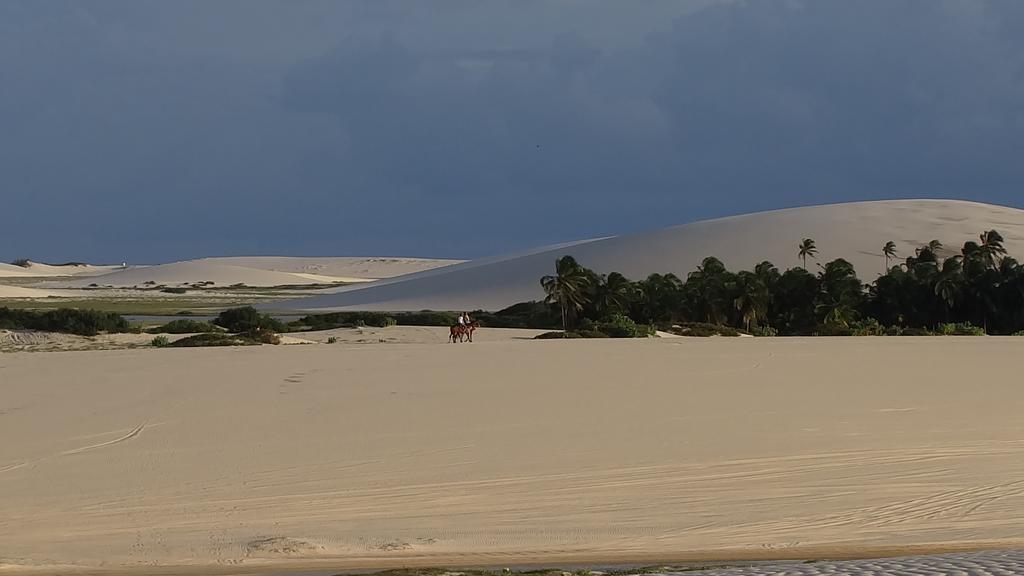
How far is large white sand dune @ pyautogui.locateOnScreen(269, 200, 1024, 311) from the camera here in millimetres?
91938

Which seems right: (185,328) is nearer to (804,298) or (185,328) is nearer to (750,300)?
(750,300)

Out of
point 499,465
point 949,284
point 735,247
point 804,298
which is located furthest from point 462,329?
point 735,247

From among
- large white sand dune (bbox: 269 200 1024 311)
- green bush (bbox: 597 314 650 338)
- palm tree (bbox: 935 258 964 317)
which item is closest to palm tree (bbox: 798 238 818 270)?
large white sand dune (bbox: 269 200 1024 311)

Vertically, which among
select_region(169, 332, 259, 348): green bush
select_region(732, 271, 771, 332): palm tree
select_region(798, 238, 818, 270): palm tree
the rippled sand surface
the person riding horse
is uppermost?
select_region(798, 238, 818, 270): palm tree

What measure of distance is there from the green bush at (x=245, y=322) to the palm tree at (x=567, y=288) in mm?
13956

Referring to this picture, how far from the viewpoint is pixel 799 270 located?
55656 millimetres

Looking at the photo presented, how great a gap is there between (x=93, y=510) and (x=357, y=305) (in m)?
84.2

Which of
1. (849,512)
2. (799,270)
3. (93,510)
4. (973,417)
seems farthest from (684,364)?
(799,270)

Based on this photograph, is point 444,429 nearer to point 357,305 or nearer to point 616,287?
point 616,287

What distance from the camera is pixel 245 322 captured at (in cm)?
4066

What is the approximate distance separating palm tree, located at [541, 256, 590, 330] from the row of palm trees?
0.15 ft

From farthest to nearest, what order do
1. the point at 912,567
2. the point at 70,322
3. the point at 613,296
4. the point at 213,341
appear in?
the point at 613,296
the point at 70,322
the point at 213,341
the point at 912,567

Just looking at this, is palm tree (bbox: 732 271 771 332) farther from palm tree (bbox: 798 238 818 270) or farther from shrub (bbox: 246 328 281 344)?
palm tree (bbox: 798 238 818 270)

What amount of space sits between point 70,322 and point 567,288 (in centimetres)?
2210
